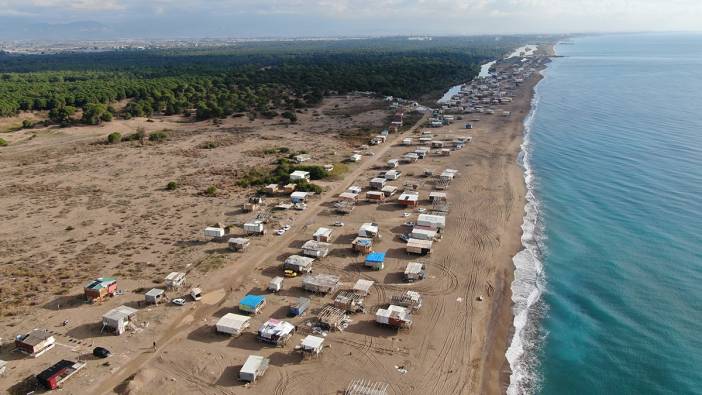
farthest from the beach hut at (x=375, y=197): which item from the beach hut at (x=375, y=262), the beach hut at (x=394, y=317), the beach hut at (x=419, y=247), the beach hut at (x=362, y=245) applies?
the beach hut at (x=394, y=317)

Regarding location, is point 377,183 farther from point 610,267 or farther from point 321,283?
point 610,267

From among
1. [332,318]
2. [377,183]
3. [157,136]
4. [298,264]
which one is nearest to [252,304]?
[332,318]

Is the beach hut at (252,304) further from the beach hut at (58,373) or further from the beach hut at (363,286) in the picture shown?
the beach hut at (58,373)

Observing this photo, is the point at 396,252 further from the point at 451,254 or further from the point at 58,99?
the point at 58,99

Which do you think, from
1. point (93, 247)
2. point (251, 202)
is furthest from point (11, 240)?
point (251, 202)

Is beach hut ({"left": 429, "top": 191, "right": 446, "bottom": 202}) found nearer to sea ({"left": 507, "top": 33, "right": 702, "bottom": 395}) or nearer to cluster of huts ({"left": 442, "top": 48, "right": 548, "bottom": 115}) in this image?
sea ({"left": 507, "top": 33, "right": 702, "bottom": 395})
